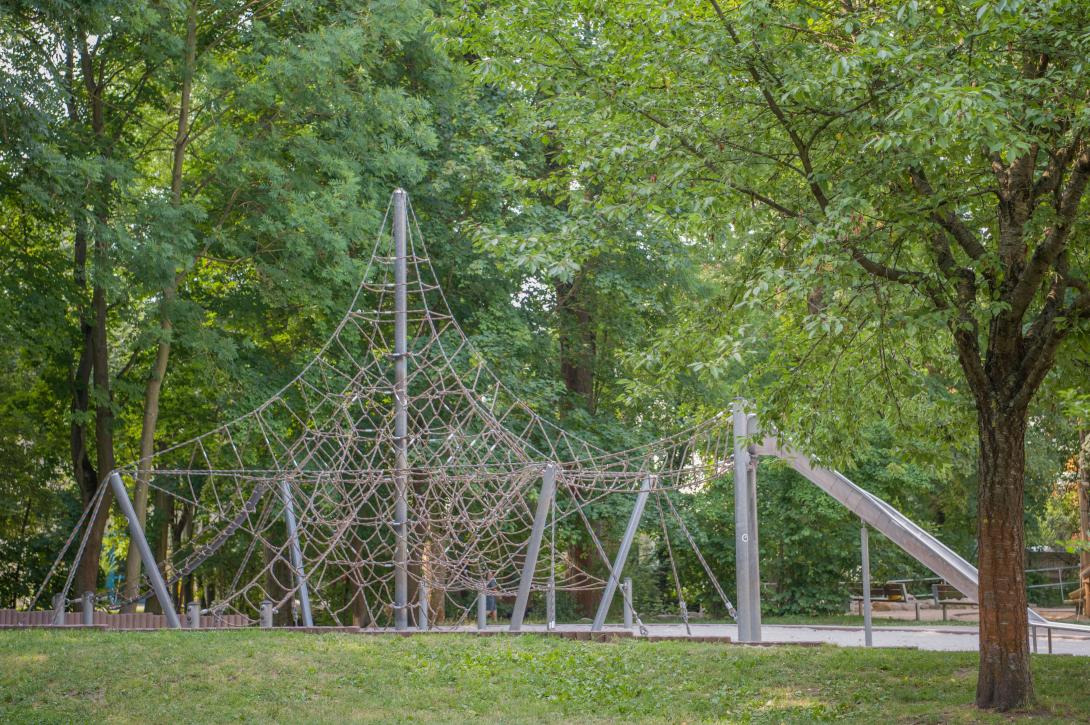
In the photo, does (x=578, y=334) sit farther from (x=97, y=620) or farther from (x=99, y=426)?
(x=97, y=620)

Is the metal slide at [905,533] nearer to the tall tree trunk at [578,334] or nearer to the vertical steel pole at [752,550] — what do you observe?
the vertical steel pole at [752,550]

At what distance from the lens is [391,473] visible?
15000mm

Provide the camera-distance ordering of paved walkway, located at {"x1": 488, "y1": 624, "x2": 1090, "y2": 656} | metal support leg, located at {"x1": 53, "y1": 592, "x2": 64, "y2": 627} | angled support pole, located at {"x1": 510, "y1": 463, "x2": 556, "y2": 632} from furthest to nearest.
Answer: paved walkway, located at {"x1": 488, "y1": 624, "x2": 1090, "y2": 656} → metal support leg, located at {"x1": 53, "y1": 592, "x2": 64, "y2": 627} → angled support pole, located at {"x1": 510, "y1": 463, "x2": 556, "y2": 632}

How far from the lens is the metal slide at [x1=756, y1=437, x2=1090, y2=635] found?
12.6 metres

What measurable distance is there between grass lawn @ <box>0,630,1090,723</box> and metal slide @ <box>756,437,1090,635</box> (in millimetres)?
1055

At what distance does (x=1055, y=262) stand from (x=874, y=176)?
167 centimetres

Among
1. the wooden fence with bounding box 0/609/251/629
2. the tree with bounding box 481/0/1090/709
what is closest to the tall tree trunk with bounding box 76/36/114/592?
the wooden fence with bounding box 0/609/251/629

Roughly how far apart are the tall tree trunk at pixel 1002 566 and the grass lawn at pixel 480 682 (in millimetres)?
278

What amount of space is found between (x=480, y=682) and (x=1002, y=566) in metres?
4.50

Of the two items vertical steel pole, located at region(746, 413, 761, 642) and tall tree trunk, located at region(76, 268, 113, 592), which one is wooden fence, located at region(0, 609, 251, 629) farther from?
vertical steel pole, located at region(746, 413, 761, 642)

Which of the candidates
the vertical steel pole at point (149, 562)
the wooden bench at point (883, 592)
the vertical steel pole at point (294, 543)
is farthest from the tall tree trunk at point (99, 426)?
the wooden bench at point (883, 592)

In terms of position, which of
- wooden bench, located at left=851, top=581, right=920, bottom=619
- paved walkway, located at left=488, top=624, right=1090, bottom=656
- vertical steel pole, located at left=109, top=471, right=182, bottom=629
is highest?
vertical steel pole, located at left=109, top=471, right=182, bottom=629

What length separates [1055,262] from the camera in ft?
29.9

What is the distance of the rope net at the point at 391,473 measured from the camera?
14.4 m
